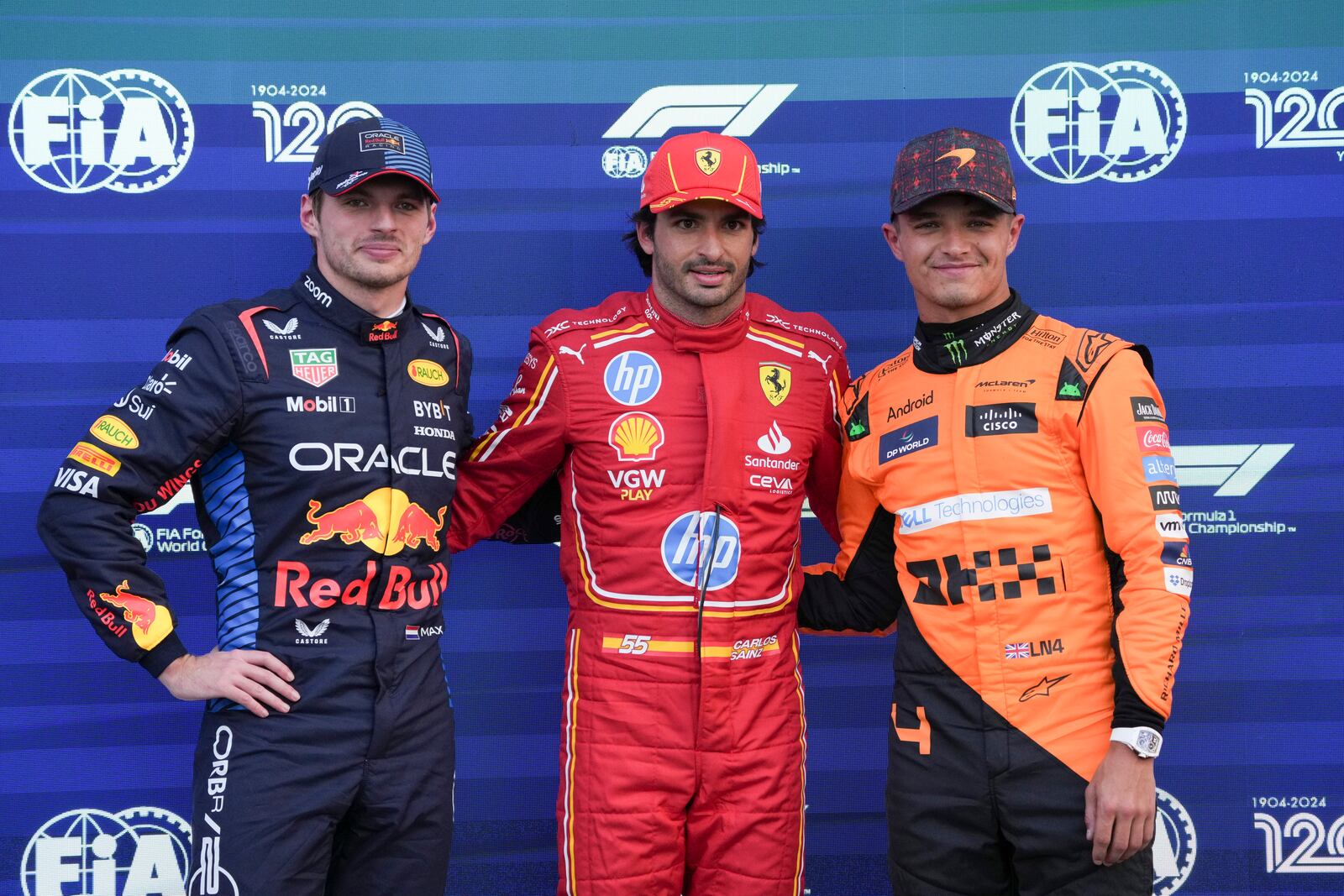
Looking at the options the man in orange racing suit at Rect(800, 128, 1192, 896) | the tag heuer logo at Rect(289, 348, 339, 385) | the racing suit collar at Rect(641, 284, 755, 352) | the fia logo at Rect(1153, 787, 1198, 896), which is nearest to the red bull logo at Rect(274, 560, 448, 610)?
the tag heuer logo at Rect(289, 348, 339, 385)

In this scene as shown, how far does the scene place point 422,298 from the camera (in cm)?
298

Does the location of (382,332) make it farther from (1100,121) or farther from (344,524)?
(1100,121)

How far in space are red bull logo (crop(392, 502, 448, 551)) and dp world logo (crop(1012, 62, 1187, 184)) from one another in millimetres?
1890

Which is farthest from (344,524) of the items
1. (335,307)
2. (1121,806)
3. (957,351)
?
(1121,806)

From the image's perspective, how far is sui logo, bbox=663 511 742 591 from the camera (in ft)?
7.56

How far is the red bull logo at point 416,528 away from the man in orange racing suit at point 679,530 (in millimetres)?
215

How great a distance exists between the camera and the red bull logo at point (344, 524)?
2.13 meters

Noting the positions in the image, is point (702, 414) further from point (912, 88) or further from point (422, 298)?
point (912, 88)

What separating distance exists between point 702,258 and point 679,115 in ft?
2.64

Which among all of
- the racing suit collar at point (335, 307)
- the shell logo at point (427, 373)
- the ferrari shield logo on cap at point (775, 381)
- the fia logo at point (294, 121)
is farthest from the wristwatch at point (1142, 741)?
the fia logo at point (294, 121)

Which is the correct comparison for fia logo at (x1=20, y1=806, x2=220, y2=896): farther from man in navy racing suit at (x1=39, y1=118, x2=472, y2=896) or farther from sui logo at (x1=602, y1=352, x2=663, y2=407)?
sui logo at (x1=602, y1=352, x2=663, y2=407)

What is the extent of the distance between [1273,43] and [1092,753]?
6.87 feet

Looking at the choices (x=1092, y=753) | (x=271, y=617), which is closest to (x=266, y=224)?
(x=271, y=617)

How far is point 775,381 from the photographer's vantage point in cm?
246
